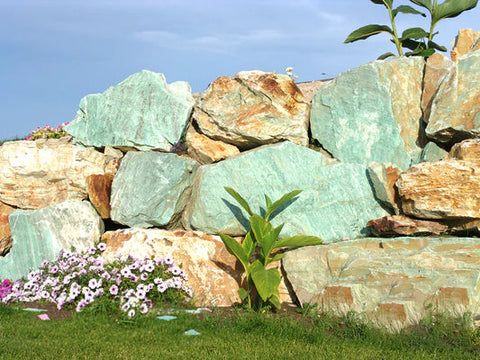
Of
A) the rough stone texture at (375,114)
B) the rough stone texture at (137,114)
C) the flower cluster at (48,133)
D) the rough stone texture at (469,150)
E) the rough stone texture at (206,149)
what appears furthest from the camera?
the flower cluster at (48,133)

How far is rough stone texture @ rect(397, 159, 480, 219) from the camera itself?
6.69 m

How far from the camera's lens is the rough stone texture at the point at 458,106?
7504mm

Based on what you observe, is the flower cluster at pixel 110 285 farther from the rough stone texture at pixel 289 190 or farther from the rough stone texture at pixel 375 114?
the rough stone texture at pixel 375 114

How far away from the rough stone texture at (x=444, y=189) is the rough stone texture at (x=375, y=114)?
126cm

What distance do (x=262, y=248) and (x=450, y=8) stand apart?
6.08 metres

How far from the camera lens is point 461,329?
523 centimetres

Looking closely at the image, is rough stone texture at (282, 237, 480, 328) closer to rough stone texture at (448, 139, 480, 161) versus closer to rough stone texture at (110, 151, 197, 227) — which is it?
rough stone texture at (448, 139, 480, 161)

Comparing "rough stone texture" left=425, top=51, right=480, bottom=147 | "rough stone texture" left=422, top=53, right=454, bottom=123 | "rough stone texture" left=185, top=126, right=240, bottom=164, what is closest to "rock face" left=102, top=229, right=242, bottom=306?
"rough stone texture" left=185, top=126, right=240, bottom=164

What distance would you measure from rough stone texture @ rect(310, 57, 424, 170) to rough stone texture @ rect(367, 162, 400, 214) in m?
0.58

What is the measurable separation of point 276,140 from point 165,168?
185cm


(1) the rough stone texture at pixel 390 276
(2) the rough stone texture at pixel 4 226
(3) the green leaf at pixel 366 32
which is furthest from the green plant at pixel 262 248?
(2) the rough stone texture at pixel 4 226

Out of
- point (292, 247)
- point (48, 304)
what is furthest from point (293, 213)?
point (48, 304)

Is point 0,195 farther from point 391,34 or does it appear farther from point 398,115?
point 391,34

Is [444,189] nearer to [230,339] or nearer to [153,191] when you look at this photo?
[230,339]
